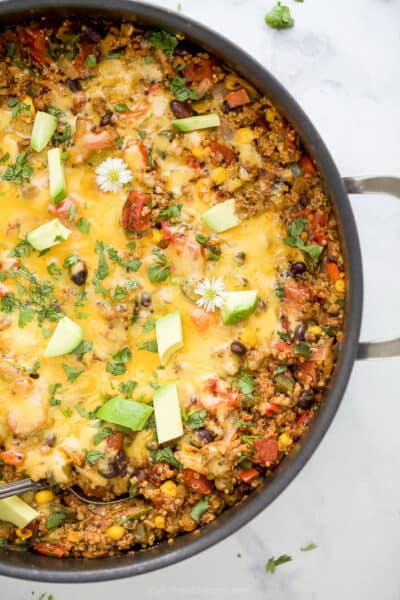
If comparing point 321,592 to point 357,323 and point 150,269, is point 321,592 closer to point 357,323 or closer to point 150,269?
point 357,323

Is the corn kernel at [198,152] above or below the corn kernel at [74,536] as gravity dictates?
above

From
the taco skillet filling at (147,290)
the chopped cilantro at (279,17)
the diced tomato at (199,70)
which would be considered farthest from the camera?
the chopped cilantro at (279,17)

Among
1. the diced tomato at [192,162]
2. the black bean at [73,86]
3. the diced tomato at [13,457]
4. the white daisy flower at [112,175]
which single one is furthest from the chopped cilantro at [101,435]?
the black bean at [73,86]

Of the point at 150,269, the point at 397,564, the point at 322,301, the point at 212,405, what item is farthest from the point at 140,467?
the point at 397,564

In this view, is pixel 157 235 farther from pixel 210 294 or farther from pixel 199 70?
pixel 199 70

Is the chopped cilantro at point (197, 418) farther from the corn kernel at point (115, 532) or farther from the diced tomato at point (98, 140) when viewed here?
the diced tomato at point (98, 140)

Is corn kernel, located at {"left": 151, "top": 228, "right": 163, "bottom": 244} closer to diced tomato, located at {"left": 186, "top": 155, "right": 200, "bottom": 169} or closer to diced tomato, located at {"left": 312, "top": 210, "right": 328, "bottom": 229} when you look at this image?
diced tomato, located at {"left": 186, "top": 155, "right": 200, "bottom": 169}

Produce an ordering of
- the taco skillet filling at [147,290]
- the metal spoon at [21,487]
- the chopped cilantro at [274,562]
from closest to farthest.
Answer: the metal spoon at [21,487] < the taco skillet filling at [147,290] < the chopped cilantro at [274,562]

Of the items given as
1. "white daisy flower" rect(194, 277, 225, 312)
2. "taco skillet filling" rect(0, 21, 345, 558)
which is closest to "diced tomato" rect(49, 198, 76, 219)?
"taco skillet filling" rect(0, 21, 345, 558)
